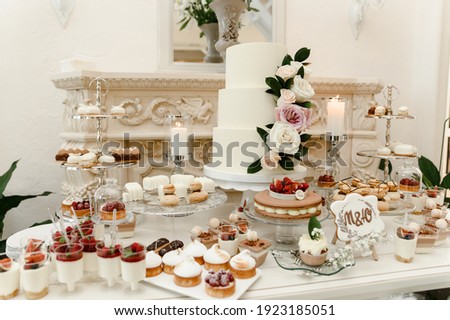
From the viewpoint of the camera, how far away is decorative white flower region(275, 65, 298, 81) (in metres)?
1.57

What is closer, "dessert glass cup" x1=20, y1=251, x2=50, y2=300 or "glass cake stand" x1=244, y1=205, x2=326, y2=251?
"dessert glass cup" x1=20, y1=251, x2=50, y2=300

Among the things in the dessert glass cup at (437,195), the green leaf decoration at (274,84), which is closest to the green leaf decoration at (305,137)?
the green leaf decoration at (274,84)

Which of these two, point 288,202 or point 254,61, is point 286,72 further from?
point 288,202

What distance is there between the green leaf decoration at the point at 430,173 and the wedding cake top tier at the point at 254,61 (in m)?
1.30

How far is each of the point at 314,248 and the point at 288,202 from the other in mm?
207

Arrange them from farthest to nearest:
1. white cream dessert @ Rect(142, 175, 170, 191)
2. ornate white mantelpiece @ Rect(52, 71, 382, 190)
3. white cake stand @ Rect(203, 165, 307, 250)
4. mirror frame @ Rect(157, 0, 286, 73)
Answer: mirror frame @ Rect(157, 0, 286, 73) → ornate white mantelpiece @ Rect(52, 71, 382, 190) → white cream dessert @ Rect(142, 175, 170, 191) → white cake stand @ Rect(203, 165, 307, 250)

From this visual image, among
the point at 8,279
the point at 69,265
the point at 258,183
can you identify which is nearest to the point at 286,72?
the point at 258,183

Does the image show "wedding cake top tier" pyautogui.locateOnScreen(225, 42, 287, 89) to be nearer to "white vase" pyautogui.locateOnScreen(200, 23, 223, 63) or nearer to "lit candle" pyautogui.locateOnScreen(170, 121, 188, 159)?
"lit candle" pyautogui.locateOnScreen(170, 121, 188, 159)

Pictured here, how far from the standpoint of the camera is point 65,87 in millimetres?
2139

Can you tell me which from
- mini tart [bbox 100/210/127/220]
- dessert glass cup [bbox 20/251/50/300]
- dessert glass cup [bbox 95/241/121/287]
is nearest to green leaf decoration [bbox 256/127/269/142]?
mini tart [bbox 100/210/127/220]

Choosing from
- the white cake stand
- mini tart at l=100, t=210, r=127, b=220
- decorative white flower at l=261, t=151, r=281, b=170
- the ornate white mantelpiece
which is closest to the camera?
mini tart at l=100, t=210, r=127, b=220

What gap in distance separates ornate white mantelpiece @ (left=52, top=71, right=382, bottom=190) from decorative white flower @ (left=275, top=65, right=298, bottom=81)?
76 centimetres

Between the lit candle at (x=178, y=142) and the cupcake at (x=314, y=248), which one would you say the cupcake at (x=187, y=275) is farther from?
the lit candle at (x=178, y=142)
